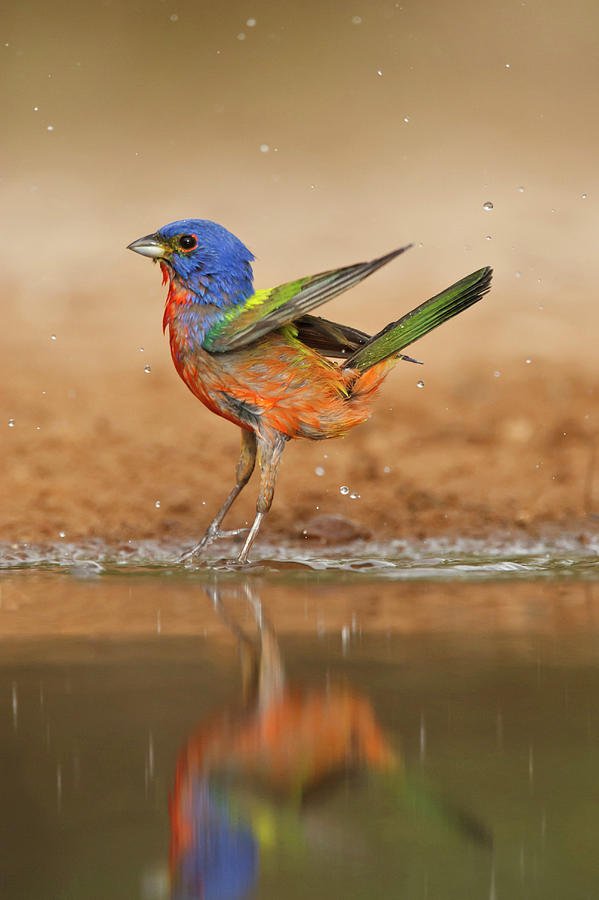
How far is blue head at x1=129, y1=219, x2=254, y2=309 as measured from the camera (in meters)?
3.08

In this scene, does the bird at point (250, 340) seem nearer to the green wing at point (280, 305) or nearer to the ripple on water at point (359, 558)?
the green wing at point (280, 305)

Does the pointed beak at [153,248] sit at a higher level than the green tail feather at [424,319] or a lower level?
higher

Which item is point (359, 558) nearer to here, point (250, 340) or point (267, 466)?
point (267, 466)

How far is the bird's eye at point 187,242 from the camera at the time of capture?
3080mm

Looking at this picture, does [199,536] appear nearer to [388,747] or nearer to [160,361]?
[160,361]

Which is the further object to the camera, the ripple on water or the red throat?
the ripple on water

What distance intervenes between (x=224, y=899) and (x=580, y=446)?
389 centimetres

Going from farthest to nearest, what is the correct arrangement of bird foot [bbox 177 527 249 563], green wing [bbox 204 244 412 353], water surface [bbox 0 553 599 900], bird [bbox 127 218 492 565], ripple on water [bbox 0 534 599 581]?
bird foot [bbox 177 527 249 563] → ripple on water [bbox 0 534 599 581] → bird [bbox 127 218 492 565] → green wing [bbox 204 244 412 353] → water surface [bbox 0 553 599 900]

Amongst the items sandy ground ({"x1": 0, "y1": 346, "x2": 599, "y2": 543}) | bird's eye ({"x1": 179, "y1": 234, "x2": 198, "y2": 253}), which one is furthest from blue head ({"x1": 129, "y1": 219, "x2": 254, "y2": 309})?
sandy ground ({"x1": 0, "y1": 346, "x2": 599, "y2": 543})

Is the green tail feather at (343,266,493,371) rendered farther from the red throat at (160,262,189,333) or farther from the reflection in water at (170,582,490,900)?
the reflection in water at (170,582,490,900)

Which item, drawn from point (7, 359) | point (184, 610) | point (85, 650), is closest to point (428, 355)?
point (7, 359)

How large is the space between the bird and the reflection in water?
125 centimetres

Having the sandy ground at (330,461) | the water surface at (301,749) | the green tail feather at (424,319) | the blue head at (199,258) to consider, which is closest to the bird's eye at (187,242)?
the blue head at (199,258)

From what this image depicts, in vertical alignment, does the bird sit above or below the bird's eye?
below
